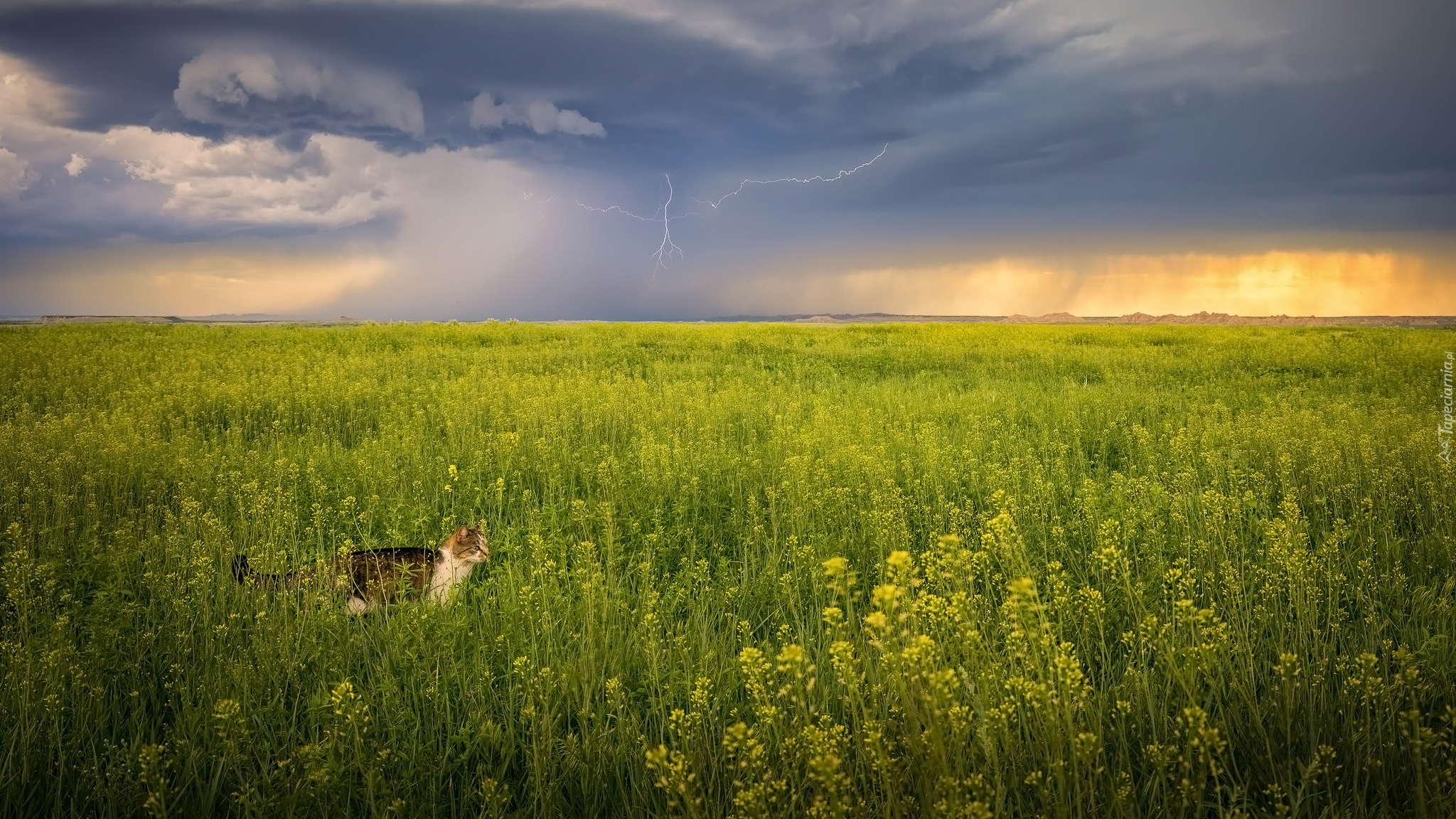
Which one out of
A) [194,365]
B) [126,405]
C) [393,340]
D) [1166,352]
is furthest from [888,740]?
[393,340]

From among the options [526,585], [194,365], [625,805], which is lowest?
[625,805]

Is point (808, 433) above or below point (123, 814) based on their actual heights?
above

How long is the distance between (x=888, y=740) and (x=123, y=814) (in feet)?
9.90

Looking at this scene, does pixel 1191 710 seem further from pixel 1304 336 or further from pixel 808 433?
pixel 1304 336

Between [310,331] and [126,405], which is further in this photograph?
[310,331]

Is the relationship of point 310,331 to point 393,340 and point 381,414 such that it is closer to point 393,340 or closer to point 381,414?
point 393,340

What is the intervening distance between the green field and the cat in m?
0.16

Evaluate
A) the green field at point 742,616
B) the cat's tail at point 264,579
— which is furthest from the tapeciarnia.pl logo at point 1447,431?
the cat's tail at point 264,579

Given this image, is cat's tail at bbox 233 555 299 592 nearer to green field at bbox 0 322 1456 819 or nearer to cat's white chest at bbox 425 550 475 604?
green field at bbox 0 322 1456 819

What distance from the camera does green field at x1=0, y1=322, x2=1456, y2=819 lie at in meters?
2.82

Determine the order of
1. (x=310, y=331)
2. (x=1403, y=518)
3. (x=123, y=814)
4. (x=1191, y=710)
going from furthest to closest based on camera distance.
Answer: (x=310, y=331) < (x=1403, y=518) < (x=123, y=814) < (x=1191, y=710)

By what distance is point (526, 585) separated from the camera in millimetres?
4348

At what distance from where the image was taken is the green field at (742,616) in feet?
9.24

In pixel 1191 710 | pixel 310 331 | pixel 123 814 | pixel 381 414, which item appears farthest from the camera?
pixel 310 331
